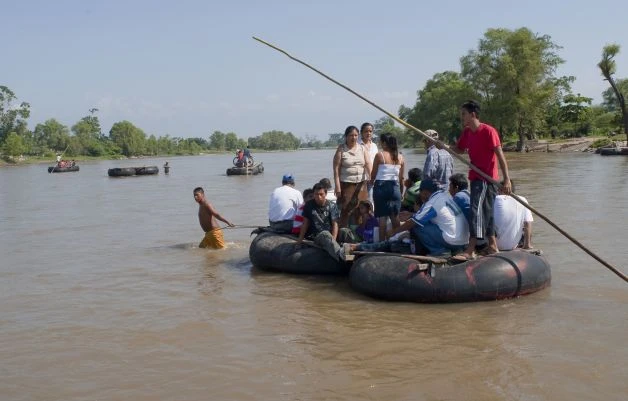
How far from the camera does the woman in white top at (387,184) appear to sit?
8.11 meters

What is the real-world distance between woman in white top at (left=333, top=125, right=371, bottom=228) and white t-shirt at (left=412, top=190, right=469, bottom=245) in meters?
1.78

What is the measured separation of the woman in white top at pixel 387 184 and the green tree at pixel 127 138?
125 m

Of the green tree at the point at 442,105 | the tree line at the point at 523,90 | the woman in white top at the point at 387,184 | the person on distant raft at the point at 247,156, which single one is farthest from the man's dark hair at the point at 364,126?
the green tree at the point at 442,105

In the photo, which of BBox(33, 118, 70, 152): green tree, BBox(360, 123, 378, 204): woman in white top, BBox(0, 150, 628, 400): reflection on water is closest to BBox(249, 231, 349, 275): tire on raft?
BBox(0, 150, 628, 400): reflection on water

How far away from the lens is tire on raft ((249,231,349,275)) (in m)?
8.53

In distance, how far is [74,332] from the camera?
6695mm

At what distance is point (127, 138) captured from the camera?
421 feet

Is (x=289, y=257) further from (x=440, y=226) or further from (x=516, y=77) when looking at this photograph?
(x=516, y=77)

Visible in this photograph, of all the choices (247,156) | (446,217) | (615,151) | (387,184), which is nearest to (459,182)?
(446,217)

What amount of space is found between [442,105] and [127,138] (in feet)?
229

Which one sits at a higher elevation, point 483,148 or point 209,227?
point 483,148

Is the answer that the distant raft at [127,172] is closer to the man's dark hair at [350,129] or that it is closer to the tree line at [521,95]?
the tree line at [521,95]

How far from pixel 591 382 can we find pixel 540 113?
58469mm

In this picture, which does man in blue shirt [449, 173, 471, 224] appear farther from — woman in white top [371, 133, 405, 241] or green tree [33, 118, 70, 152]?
green tree [33, 118, 70, 152]
